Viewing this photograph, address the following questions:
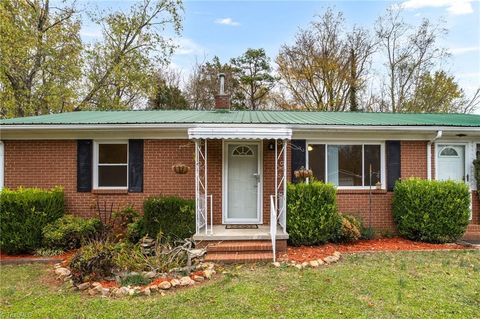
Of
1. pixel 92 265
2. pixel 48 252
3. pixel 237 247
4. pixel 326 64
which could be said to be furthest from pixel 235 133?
pixel 326 64

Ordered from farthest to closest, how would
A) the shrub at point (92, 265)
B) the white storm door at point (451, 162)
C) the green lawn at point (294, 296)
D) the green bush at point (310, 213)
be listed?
the white storm door at point (451, 162) → the green bush at point (310, 213) → the shrub at point (92, 265) → the green lawn at point (294, 296)

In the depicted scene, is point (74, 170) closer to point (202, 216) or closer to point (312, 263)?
point (202, 216)

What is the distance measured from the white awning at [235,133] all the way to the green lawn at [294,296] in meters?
2.73

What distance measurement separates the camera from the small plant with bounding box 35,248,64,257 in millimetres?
6916

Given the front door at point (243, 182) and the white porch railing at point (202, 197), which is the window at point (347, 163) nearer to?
the front door at point (243, 182)

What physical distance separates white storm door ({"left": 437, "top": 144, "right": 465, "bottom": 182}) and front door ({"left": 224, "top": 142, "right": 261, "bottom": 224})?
5.07m

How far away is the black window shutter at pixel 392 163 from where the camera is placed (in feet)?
27.0

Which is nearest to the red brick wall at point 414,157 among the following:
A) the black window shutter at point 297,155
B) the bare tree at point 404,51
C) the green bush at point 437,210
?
the green bush at point 437,210

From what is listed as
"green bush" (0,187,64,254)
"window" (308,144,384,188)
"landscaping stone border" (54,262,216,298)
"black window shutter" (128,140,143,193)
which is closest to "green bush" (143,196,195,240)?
"black window shutter" (128,140,143,193)

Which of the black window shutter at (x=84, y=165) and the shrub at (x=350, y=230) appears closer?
the shrub at (x=350, y=230)

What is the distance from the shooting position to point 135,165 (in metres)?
8.11

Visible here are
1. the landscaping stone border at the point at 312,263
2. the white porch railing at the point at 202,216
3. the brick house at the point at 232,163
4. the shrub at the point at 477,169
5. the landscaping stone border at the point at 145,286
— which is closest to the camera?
the landscaping stone border at the point at 145,286

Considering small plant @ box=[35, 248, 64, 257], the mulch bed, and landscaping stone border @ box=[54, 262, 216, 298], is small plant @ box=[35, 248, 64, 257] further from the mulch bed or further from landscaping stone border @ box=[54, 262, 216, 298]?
landscaping stone border @ box=[54, 262, 216, 298]

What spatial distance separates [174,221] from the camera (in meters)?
7.14
